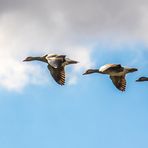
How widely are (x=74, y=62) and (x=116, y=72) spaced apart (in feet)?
10.5

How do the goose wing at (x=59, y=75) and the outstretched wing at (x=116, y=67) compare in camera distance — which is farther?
the goose wing at (x=59, y=75)

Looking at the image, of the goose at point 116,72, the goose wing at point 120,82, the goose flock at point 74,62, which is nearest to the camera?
the goose flock at point 74,62

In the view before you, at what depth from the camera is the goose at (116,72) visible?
53062 mm

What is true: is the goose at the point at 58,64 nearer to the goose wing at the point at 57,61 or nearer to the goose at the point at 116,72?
the goose wing at the point at 57,61

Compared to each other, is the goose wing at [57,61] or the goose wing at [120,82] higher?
the goose wing at [120,82]

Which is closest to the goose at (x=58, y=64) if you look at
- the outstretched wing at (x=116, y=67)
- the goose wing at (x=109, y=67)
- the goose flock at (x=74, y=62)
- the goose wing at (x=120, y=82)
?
the goose flock at (x=74, y=62)

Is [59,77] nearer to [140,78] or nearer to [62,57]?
[62,57]

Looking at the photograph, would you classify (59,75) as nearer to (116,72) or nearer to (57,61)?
(57,61)

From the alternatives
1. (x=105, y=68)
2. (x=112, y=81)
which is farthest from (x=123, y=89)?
(x=105, y=68)

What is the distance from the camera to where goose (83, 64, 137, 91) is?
174 feet

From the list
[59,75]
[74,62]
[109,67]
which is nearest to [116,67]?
[109,67]

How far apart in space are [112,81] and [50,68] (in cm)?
537

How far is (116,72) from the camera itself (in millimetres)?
54469

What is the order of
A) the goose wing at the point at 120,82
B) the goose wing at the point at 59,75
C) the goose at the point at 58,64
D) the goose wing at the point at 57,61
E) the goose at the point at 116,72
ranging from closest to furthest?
A: 1. the goose wing at the point at 57,61
2. the goose at the point at 58,64
3. the goose at the point at 116,72
4. the goose wing at the point at 59,75
5. the goose wing at the point at 120,82
